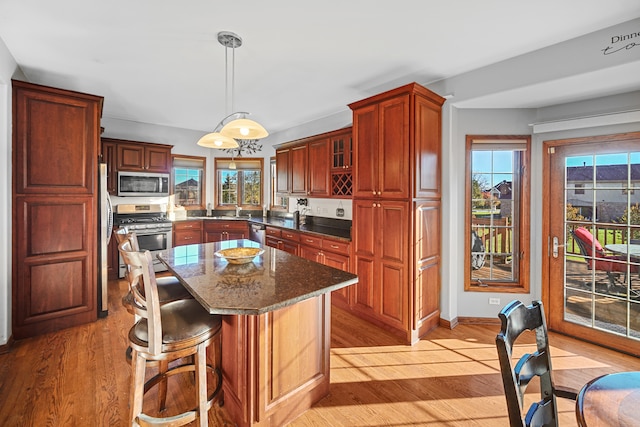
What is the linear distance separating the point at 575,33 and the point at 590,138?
1152 millimetres

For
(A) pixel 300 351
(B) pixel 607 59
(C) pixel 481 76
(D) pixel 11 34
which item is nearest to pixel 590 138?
(B) pixel 607 59

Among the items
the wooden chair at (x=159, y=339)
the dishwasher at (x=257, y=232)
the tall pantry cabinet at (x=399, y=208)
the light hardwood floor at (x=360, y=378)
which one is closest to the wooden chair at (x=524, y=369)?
the light hardwood floor at (x=360, y=378)

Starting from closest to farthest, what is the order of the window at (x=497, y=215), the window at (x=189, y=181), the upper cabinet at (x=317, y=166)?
the window at (x=497, y=215)
the upper cabinet at (x=317, y=166)
the window at (x=189, y=181)

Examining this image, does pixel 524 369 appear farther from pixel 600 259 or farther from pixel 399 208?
pixel 600 259

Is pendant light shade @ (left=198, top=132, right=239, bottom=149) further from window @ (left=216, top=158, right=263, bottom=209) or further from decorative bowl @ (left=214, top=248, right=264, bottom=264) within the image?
window @ (left=216, top=158, right=263, bottom=209)

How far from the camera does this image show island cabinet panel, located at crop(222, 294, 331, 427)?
1765 millimetres

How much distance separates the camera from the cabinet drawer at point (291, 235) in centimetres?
447

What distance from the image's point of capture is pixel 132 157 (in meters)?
5.18

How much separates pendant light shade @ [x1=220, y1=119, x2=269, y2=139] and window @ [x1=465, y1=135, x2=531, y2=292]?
8.02ft

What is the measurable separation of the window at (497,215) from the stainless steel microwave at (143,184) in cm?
504

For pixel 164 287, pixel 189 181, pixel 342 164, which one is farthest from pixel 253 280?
pixel 189 181

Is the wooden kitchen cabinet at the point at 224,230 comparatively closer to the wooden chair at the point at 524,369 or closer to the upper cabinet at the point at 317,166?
the upper cabinet at the point at 317,166

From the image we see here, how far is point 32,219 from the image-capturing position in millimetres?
3055

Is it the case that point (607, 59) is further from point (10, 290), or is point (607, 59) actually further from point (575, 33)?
point (10, 290)
